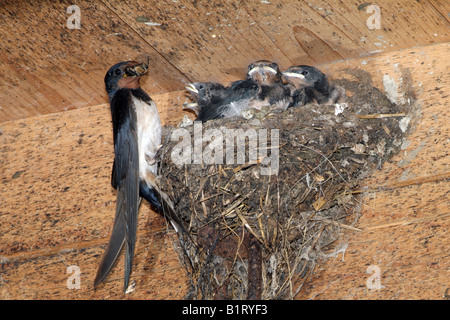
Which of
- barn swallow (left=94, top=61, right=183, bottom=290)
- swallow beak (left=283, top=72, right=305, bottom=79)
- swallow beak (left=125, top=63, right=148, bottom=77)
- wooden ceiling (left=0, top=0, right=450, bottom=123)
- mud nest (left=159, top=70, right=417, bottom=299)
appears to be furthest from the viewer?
swallow beak (left=283, top=72, right=305, bottom=79)

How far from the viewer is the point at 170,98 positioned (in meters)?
3.82

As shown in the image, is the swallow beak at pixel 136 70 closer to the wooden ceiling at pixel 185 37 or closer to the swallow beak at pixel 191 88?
the wooden ceiling at pixel 185 37

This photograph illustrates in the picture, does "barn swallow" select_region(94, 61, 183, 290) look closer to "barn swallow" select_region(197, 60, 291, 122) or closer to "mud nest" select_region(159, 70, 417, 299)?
"mud nest" select_region(159, 70, 417, 299)

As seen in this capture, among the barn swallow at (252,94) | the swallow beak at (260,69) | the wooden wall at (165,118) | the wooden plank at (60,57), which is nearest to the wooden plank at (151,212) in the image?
the wooden wall at (165,118)

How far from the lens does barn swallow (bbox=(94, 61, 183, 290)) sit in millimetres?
3227

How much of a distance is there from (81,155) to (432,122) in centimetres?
204

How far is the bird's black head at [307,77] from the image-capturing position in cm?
361

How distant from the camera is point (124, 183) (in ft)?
10.9

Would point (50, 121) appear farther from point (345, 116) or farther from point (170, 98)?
point (345, 116)

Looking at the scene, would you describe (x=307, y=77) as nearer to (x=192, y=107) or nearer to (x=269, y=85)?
(x=269, y=85)

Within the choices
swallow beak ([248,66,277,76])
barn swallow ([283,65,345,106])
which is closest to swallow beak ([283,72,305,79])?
barn swallow ([283,65,345,106])

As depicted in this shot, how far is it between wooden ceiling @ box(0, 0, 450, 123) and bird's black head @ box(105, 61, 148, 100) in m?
0.05

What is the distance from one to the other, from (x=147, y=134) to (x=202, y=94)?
16.3 inches

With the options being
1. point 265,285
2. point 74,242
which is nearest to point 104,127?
point 74,242
